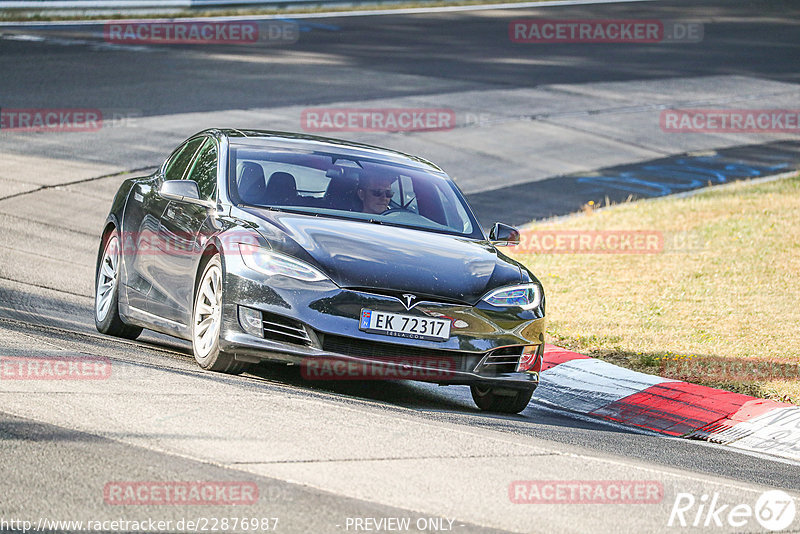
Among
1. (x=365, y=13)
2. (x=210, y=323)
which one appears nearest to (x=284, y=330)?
(x=210, y=323)

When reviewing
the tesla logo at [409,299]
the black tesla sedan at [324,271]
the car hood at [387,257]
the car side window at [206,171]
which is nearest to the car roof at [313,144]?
the black tesla sedan at [324,271]

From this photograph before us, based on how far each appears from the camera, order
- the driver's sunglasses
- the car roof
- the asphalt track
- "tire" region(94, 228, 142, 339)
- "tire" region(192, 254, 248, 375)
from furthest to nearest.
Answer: "tire" region(94, 228, 142, 339) < the car roof < the driver's sunglasses < "tire" region(192, 254, 248, 375) < the asphalt track

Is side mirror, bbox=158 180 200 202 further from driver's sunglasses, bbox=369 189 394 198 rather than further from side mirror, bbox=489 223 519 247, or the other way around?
side mirror, bbox=489 223 519 247

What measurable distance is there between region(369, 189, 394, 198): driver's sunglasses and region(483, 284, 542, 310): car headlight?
1301mm

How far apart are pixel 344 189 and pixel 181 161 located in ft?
5.27

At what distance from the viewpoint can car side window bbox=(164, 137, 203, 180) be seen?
30.6ft

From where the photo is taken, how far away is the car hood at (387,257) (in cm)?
735

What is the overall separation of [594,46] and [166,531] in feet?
95.5

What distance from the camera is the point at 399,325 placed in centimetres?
728

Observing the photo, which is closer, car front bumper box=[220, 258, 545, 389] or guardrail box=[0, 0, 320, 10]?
car front bumper box=[220, 258, 545, 389]

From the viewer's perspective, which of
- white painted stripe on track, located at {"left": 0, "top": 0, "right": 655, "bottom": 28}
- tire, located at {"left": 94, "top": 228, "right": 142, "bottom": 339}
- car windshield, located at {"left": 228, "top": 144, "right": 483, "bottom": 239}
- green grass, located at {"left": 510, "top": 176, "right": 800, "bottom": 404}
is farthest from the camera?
white painted stripe on track, located at {"left": 0, "top": 0, "right": 655, "bottom": 28}

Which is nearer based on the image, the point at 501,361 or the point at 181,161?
the point at 501,361

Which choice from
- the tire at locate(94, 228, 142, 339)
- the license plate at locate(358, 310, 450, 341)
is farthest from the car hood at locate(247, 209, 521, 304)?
the tire at locate(94, 228, 142, 339)

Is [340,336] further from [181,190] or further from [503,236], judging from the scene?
[503,236]
